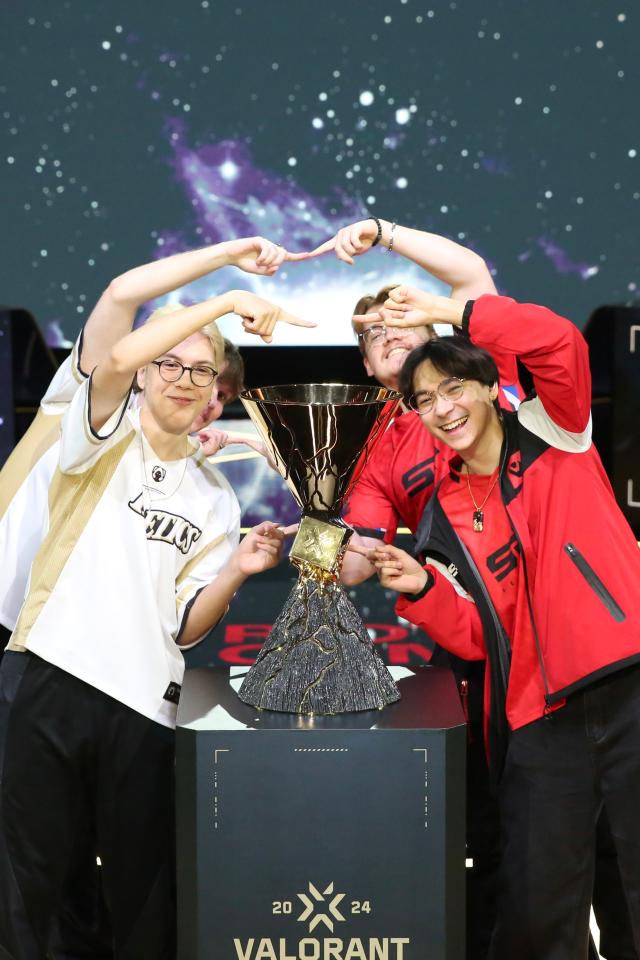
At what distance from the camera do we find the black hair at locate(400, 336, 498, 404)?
1916 mm

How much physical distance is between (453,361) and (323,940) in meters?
1.00

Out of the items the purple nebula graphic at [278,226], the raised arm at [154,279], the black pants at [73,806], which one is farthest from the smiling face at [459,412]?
the purple nebula graphic at [278,226]

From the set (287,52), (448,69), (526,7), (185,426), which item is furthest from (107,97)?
(185,426)

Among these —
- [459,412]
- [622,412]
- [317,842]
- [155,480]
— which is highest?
[622,412]

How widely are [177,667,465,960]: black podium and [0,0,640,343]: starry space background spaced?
373 centimetres

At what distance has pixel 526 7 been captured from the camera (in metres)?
5.09

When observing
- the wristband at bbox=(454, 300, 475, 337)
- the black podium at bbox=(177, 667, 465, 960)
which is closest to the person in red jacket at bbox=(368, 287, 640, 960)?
the wristband at bbox=(454, 300, 475, 337)

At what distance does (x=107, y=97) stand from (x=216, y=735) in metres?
4.34

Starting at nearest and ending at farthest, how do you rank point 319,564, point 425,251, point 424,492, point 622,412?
point 319,564 → point 425,251 → point 424,492 → point 622,412

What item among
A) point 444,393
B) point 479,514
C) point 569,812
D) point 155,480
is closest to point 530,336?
point 444,393

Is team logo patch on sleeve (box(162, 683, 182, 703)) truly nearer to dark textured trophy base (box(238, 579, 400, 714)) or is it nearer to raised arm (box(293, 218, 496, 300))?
dark textured trophy base (box(238, 579, 400, 714))

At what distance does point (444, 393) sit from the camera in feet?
6.28

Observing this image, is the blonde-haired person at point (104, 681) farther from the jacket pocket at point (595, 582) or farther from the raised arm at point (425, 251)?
the jacket pocket at point (595, 582)

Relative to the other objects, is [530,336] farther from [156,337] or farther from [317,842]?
[317,842]
